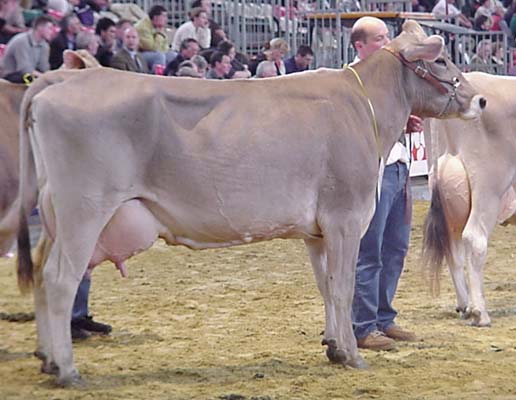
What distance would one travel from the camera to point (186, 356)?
7.72 meters

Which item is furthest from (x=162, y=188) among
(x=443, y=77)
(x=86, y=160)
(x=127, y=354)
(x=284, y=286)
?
(x=284, y=286)

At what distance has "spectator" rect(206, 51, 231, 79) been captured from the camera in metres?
16.2

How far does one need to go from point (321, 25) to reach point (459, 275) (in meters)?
10.7

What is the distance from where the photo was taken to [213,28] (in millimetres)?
18641

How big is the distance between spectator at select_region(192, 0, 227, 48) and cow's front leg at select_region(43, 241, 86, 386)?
38.9ft

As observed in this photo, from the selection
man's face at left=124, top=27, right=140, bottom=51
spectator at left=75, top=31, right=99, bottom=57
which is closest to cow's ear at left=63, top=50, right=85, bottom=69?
spectator at left=75, top=31, right=99, bottom=57

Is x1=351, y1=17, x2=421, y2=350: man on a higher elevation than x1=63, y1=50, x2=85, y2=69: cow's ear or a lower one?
lower

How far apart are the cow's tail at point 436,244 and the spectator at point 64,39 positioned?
21.5 feet

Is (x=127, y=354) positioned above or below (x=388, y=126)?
below

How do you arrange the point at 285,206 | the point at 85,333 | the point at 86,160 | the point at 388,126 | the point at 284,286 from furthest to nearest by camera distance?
the point at 284,286 → the point at 85,333 → the point at 388,126 → the point at 285,206 → the point at 86,160

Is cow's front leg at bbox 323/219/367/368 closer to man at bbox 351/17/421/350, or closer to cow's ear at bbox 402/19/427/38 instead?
man at bbox 351/17/421/350

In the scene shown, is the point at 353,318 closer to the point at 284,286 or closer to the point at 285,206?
the point at 285,206

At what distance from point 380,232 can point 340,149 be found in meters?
0.97

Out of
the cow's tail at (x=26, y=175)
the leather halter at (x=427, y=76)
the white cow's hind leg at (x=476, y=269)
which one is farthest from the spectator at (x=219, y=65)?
the cow's tail at (x=26, y=175)
